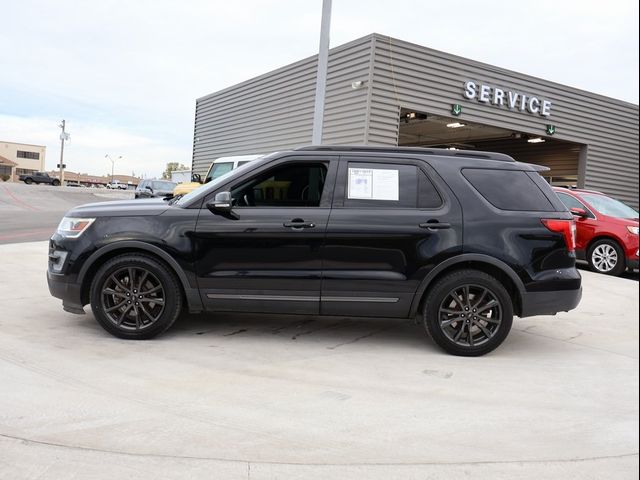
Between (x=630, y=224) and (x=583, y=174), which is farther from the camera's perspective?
(x=583, y=174)

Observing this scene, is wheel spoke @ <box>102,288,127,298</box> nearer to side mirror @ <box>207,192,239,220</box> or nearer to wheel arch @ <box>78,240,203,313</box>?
wheel arch @ <box>78,240,203,313</box>

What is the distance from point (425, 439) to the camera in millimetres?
3162

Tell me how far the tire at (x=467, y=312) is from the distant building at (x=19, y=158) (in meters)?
69.4

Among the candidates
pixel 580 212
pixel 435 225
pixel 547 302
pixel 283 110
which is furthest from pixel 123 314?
pixel 283 110

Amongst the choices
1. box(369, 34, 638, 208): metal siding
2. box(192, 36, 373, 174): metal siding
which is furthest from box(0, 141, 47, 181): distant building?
box(369, 34, 638, 208): metal siding

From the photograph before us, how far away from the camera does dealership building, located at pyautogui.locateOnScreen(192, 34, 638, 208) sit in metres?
14.7

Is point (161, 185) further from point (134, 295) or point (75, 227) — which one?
point (134, 295)

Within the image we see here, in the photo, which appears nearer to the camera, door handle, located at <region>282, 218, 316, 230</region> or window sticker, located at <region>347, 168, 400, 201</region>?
door handle, located at <region>282, 218, 316, 230</region>

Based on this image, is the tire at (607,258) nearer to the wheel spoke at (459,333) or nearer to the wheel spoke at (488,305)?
the wheel spoke at (488,305)

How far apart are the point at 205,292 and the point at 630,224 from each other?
8541 mm

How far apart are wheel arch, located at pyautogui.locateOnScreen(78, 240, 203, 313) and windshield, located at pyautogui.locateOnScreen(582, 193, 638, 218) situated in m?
8.63

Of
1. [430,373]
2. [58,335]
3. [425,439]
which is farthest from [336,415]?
[58,335]

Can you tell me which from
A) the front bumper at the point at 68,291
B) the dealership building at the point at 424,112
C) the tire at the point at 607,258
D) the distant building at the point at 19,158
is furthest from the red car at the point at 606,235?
the distant building at the point at 19,158

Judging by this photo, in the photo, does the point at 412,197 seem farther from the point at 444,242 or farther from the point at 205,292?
the point at 205,292
